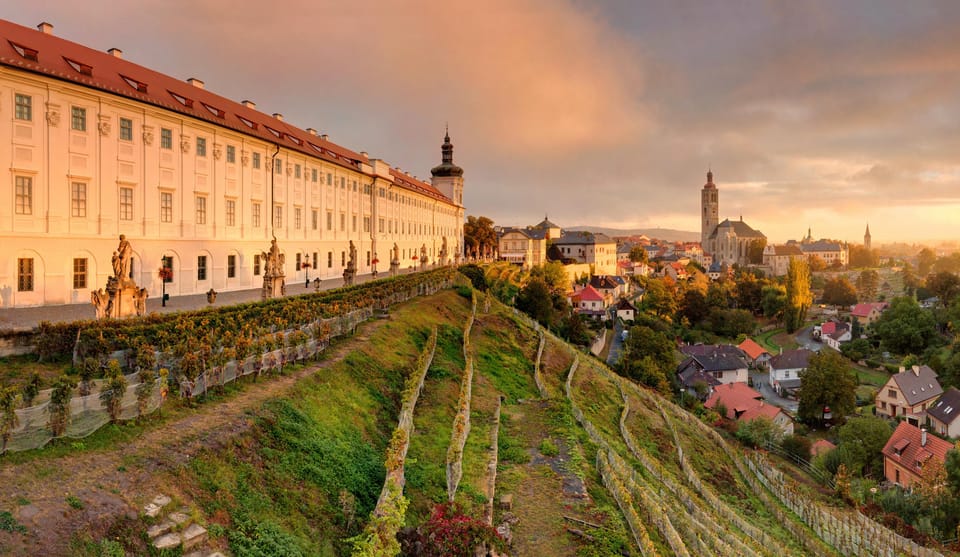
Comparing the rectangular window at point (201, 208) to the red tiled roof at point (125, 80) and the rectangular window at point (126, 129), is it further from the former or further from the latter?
the rectangular window at point (126, 129)

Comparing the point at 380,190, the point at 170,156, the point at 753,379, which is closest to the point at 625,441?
the point at 170,156

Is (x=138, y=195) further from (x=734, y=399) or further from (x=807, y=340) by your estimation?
(x=807, y=340)

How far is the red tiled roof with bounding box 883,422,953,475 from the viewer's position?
130 feet

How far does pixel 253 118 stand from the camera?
1694 inches

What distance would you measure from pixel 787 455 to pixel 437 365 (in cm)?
3027

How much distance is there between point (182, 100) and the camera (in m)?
34.5

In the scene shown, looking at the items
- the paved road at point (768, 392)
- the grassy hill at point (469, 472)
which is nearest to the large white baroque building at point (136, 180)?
the grassy hill at point (469, 472)

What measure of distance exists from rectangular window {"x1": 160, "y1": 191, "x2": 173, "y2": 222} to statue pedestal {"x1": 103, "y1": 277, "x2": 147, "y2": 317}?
12.4 metres

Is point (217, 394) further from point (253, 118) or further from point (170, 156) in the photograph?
point (253, 118)

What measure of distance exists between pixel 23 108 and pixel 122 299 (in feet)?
40.0

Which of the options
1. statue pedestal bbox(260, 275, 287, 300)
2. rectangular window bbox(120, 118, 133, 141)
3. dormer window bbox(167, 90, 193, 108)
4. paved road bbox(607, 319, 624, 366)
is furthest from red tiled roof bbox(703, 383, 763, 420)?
rectangular window bbox(120, 118, 133, 141)

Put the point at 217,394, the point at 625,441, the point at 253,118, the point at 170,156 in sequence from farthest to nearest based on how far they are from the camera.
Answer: the point at 253,118 < the point at 170,156 < the point at 625,441 < the point at 217,394

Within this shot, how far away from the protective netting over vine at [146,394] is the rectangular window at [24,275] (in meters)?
14.7

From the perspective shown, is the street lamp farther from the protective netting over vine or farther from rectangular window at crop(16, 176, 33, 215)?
the protective netting over vine
